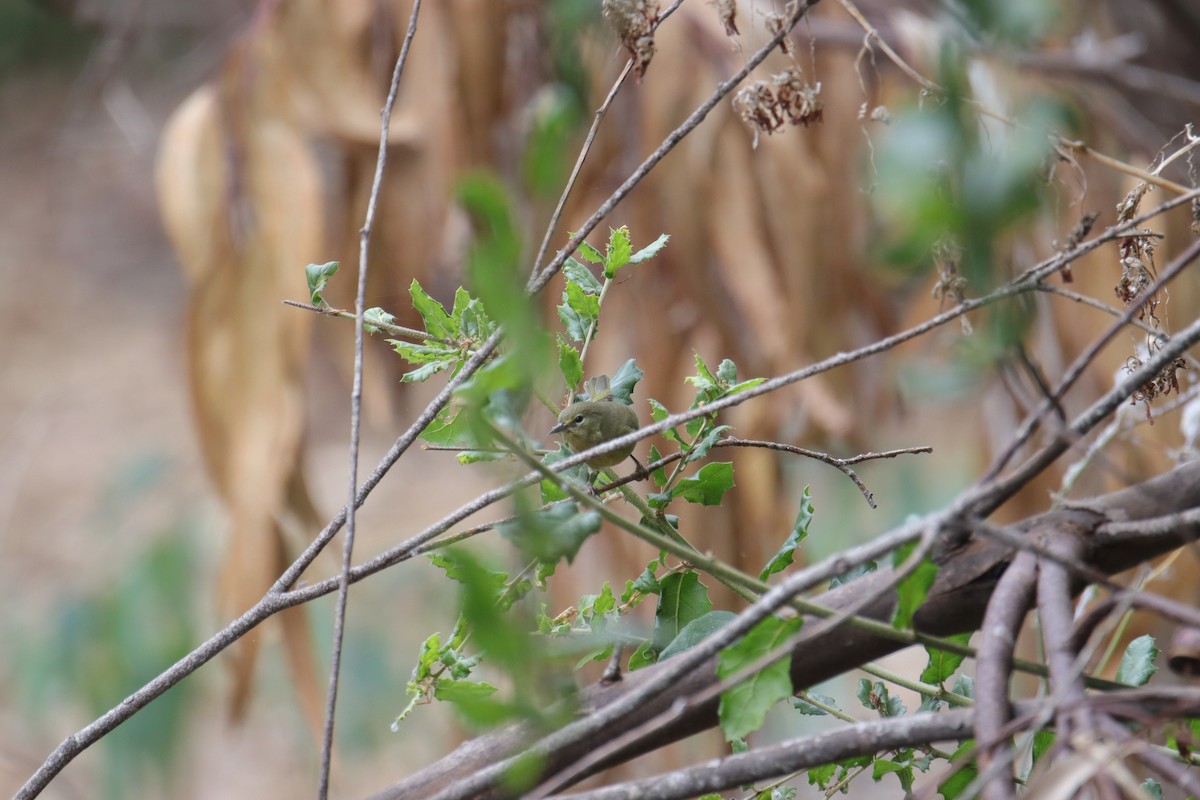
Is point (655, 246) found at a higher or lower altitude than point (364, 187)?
lower

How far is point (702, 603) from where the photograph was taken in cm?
58

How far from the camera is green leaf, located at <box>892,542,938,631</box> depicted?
0.43 meters

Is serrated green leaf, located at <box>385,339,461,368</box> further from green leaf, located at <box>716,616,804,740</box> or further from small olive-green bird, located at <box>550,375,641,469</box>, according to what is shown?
green leaf, located at <box>716,616,804,740</box>

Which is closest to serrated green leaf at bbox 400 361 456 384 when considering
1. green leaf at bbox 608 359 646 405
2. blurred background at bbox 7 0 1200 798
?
green leaf at bbox 608 359 646 405

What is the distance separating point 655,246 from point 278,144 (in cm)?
108

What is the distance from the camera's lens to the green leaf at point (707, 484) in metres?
0.57

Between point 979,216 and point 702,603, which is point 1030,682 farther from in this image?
point 979,216

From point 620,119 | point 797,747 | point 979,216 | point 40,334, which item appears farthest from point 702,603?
point 40,334

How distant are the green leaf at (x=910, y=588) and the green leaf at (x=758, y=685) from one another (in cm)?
4

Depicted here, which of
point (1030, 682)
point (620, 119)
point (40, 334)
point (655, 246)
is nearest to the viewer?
point (655, 246)

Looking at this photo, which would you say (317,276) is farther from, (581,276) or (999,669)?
(999,669)

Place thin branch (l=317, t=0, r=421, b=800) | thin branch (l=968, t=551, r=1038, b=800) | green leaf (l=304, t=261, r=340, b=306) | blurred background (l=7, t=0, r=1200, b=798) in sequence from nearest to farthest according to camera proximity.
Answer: thin branch (l=968, t=551, r=1038, b=800), thin branch (l=317, t=0, r=421, b=800), green leaf (l=304, t=261, r=340, b=306), blurred background (l=7, t=0, r=1200, b=798)

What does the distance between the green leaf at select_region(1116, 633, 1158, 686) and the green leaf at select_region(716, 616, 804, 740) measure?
0.66ft

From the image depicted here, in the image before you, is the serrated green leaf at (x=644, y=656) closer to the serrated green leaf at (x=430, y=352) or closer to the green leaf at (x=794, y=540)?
the green leaf at (x=794, y=540)
